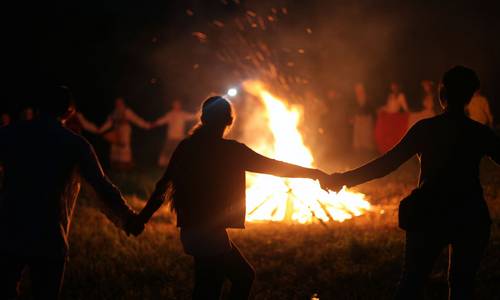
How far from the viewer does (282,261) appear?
7816mm

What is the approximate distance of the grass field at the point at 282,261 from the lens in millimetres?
6789

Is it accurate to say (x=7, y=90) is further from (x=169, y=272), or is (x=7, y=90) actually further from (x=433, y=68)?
(x=169, y=272)

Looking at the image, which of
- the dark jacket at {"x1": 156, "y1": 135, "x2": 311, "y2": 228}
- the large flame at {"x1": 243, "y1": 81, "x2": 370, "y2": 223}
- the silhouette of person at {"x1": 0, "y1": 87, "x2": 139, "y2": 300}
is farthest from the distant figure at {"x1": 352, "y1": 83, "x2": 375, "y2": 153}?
the silhouette of person at {"x1": 0, "y1": 87, "x2": 139, "y2": 300}

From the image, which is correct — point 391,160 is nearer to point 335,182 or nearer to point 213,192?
point 335,182

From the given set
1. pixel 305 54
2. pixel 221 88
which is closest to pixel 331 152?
pixel 305 54

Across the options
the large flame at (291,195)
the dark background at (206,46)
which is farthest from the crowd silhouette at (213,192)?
the dark background at (206,46)

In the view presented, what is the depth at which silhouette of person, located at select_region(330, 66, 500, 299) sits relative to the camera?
4.18m

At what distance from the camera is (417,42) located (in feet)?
77.5

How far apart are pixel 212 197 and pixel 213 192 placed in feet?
0.12

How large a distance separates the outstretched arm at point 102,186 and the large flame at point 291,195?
4.69m

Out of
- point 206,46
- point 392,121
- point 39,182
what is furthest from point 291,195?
point 206,46

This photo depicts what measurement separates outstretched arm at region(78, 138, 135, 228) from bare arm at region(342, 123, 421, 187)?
5.78 feet

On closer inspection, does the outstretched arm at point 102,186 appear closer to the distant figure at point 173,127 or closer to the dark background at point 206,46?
the distant figure at point 173,127

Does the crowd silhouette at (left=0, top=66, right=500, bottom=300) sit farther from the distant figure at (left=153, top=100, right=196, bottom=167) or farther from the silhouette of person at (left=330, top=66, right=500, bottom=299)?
the distant figure at (left=153, top=100, right=196, bottom=167)
